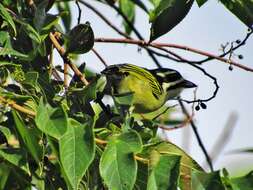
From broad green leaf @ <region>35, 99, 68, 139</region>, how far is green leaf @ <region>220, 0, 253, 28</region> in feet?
2.36

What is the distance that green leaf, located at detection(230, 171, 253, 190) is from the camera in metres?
1.99

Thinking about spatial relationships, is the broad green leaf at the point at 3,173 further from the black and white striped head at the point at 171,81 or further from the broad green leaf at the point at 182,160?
the black and white striped head at the point at 171,81

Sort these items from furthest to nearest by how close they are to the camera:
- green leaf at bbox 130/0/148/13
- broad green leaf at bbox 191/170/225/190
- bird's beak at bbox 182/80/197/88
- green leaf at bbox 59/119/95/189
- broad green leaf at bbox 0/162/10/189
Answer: green leaf at bbox 130/0/148/13
bird's beak at bbox 182/80/197/88
broad green leaf at bbox 0/162/10/189
broad green leaf at bbox 191/170/225/190
green leaf at bbox 59/119/95/189

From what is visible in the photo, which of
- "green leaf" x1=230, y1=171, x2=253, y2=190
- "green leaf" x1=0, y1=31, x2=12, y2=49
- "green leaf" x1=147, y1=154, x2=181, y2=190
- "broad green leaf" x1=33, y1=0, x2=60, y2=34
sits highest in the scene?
"broad green leaf" x1=33, y1=0, x2=60, y2=34

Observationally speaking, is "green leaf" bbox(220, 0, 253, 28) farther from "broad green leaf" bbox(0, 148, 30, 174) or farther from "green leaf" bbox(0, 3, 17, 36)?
"broad green leaf" bbox(0, 148, 30, 174)

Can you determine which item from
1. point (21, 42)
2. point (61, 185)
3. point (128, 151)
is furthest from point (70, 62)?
point (128, 151)

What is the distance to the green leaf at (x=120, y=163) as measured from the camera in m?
1.88

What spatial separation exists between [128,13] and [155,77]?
3.64ft

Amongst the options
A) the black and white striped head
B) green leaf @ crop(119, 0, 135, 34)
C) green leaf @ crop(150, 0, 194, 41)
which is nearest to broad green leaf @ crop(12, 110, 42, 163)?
green leaf @ crop(150, 0, 194, 41)

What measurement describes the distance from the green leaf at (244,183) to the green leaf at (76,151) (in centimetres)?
38

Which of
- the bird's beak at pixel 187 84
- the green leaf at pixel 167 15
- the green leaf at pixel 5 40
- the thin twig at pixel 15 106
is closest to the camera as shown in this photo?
the thin twig at pixel 15 106

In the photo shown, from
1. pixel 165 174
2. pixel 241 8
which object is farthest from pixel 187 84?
pixel 165 174

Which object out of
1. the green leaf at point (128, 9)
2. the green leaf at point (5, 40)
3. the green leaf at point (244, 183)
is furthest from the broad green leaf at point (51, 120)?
the green leaf at point (128, 9)

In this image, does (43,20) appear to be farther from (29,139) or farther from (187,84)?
(187,84)
